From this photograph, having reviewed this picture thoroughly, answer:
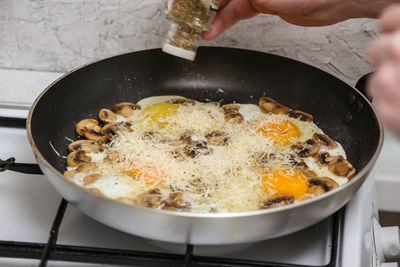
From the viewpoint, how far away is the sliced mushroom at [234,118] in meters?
1.49

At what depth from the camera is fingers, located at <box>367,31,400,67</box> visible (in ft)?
1.91

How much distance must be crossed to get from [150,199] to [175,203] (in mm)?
61

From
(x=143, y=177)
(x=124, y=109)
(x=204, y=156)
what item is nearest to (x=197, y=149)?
(x=204, y=156)

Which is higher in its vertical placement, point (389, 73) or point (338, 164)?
point (389, 73)

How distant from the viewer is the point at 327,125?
4.85 ft

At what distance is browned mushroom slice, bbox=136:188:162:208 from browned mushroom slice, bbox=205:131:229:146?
11.7 inches

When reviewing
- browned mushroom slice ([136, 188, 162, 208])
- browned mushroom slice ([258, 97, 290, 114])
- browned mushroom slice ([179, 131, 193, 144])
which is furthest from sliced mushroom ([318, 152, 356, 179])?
browned mushroom slice ([136, 188, 162, 208])

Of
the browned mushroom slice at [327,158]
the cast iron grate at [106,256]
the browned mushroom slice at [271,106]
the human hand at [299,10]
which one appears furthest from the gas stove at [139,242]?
the human hand at [299,10]

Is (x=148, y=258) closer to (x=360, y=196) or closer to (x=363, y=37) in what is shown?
(x=360, y=196)

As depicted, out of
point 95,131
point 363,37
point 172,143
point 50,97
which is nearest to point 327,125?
point 363,37

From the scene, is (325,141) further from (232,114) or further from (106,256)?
(106,256)

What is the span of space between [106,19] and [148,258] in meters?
0.97

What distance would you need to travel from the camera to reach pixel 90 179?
1.21 metres

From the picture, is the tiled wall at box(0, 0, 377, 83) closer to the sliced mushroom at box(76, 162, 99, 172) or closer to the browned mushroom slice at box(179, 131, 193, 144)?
the browned mushroom slice at box(179, 131, 193, 144)
